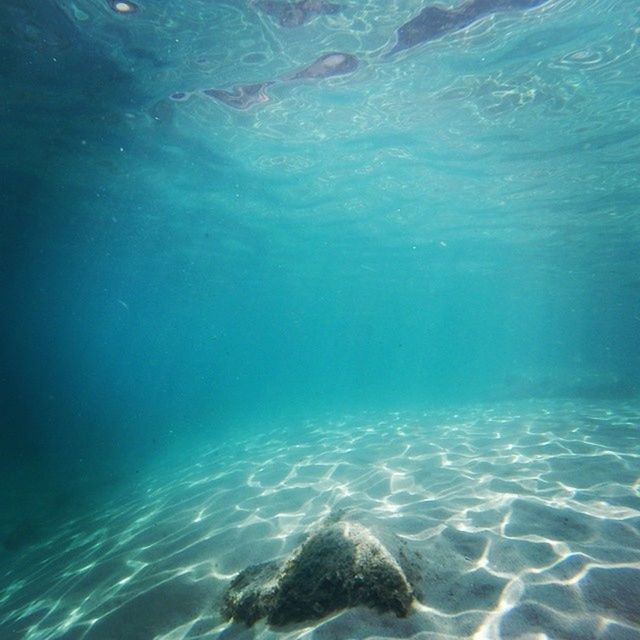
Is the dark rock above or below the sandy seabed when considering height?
above

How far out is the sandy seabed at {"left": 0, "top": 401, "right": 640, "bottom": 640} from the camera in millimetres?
3549

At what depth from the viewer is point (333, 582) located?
12.0 ft

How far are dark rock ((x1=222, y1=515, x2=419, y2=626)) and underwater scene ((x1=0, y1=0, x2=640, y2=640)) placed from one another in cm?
2

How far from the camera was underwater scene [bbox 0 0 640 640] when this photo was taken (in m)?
4.11

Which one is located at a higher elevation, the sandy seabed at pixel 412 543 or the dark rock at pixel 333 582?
the dark rock at pixel 333 582

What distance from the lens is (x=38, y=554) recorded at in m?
10.7

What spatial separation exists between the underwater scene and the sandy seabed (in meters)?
0.04

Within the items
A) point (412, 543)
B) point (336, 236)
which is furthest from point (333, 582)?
point (336, 236)

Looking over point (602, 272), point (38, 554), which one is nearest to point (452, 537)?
point (38, 554)

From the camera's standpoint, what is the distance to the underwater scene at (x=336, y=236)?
411 centimetres

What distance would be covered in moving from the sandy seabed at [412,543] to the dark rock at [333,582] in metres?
0.11

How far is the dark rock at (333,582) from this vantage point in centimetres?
359

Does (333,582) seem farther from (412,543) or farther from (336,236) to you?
(336,236)

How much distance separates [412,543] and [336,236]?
28.0 meters
